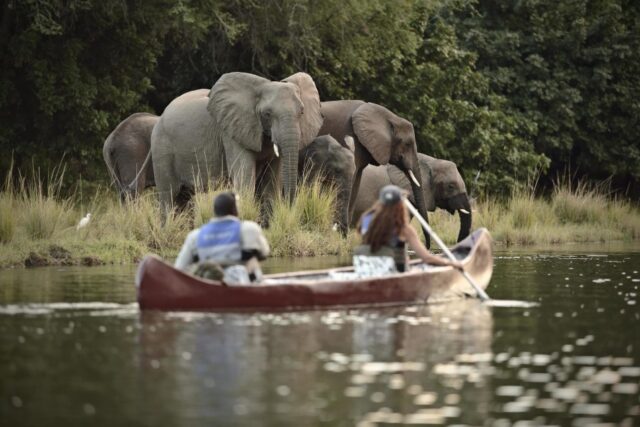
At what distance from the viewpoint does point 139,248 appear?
77.4 feet

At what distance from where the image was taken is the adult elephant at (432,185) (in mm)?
31281

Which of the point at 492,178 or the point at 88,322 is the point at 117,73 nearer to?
the point at 492,178

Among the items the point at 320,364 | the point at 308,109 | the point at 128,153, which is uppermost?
the point at 308,109

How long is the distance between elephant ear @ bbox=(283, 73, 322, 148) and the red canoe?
31.3 feet

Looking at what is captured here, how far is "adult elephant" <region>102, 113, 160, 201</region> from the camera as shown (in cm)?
2936

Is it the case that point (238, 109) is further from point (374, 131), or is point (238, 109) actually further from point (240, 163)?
point (374, 131)

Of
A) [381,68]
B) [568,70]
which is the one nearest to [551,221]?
[381,68]

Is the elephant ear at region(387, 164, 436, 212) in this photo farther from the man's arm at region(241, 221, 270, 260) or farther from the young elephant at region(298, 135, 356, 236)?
the man's arm at region(241, 221, 270, 260)

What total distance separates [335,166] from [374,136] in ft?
4.48

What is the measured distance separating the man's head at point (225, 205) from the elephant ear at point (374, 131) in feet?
44.6

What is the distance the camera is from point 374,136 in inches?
1137

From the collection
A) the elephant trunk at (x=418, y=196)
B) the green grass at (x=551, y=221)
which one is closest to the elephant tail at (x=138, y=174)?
the elephant trunk at (x=418, y=196)

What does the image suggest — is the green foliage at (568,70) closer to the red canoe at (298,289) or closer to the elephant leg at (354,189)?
the elephant leg at (354,189)

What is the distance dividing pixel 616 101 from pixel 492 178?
6.61 meters
